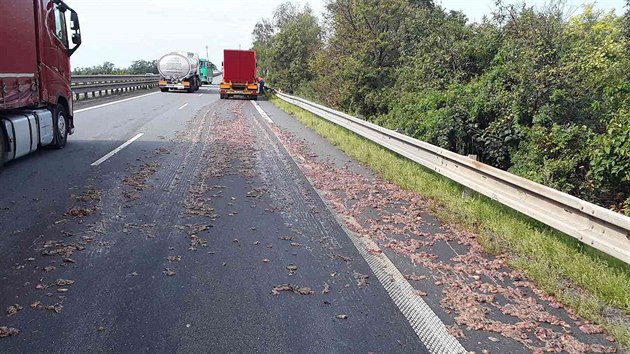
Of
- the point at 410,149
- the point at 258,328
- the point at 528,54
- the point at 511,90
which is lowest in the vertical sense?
the point at 258,328

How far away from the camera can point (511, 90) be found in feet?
32.7

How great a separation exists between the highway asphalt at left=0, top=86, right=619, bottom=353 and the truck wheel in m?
2.18

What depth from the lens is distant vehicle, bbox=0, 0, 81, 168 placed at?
8.20m

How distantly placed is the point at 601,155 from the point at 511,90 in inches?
132

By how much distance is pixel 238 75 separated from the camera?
1302 inches

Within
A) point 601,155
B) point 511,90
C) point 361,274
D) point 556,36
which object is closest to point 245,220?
point 361,274

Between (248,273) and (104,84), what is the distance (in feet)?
93.5

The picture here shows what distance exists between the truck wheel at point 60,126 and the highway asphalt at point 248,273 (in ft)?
7.14

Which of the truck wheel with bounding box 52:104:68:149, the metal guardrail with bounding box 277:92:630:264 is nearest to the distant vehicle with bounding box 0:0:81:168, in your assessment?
the truck wheel with bounding box 52:104:68:149

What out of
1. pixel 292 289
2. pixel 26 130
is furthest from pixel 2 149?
pixel 292 289

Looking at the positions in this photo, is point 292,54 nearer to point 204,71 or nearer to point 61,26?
point 204,71

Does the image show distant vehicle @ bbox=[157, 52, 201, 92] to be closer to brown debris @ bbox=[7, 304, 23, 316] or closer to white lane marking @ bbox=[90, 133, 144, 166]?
white lane marking @ bbox=[90, 133, 144, 166]

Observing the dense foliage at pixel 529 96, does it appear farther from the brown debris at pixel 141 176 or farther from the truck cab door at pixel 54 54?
the truck cab door at pixel 54 54

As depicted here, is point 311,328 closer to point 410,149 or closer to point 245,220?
point 245,220
